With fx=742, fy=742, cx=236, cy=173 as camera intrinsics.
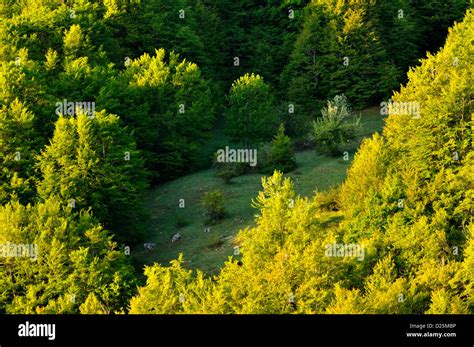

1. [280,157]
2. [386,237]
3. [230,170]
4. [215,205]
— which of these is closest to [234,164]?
[230,170]

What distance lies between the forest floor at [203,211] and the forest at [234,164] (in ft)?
0.80

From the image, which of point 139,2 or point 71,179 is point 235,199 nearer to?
point 71,179

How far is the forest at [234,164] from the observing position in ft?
143

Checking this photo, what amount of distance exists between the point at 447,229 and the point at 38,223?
27967 mm

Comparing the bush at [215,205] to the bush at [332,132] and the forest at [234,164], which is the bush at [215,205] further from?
the bush at [332,132]

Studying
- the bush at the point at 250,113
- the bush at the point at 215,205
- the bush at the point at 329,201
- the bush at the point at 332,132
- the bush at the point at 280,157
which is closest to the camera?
the bush at the point at 329,201

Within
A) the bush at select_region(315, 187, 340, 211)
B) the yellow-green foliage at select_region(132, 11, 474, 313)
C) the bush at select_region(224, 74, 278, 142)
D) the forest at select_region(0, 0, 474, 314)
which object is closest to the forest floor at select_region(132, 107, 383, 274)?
the forest at select_region(0, 0, 474, 314)

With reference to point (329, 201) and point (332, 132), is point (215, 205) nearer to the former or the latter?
point (329, 201)

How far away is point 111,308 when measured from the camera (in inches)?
1871

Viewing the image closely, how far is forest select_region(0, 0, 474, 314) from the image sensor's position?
1720 inches

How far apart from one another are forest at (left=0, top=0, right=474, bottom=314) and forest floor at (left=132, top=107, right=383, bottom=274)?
0.24 m

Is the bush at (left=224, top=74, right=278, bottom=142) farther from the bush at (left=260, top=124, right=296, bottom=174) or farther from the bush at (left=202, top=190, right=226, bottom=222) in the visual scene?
the bush at (left=202, top=190, right=226, bottom=222)

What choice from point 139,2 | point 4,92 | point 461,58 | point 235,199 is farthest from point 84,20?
point 461,58

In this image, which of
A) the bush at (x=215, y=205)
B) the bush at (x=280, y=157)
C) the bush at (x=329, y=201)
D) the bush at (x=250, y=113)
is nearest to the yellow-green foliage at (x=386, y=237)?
the bush at (x=329, y=201)
